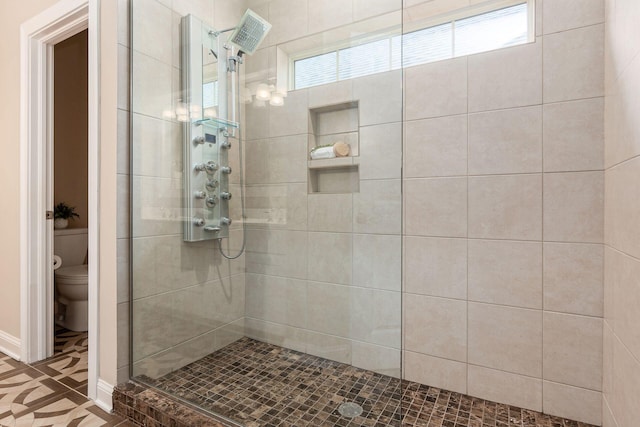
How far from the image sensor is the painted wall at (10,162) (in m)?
2.27

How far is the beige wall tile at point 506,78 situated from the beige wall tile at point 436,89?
48 millimetres

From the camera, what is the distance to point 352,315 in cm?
140

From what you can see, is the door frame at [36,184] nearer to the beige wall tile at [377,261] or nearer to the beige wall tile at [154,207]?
the beige wall tile at [154,207]

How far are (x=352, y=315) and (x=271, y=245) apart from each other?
1.49ft

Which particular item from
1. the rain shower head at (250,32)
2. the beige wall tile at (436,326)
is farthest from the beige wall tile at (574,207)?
the rain shower head at (250,32)

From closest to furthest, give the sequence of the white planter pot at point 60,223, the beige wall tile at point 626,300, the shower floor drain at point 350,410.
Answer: the beige wall tile at point 626,300 < the shower floor drain at point 350,410 < the white planter pot at point 60,223

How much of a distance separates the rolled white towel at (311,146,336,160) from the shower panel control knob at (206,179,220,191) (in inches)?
20.7

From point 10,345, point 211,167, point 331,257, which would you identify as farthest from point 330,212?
point 10,345

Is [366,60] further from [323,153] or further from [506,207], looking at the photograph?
[506,207]

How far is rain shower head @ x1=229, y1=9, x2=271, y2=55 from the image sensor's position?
1511 mm

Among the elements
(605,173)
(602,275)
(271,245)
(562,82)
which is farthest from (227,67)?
(602,275)

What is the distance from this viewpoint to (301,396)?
138 cm

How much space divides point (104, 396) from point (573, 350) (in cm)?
227

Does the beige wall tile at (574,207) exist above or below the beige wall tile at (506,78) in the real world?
below
